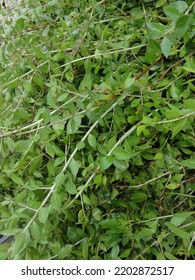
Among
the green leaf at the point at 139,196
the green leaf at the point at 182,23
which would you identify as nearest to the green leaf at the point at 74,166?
the green leaf at the point at 139,196

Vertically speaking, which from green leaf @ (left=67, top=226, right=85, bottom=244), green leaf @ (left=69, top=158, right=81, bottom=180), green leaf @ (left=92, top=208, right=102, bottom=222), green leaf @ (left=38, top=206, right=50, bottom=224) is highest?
green leaf @ (left=69, top=158, right=81, bottom=180)

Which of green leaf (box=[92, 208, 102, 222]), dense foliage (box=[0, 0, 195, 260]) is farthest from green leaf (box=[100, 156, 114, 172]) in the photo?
green leaf (box=[92, 208, 102, 222])

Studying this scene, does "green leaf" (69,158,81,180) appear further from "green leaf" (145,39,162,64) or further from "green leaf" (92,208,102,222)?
"green leaf" (145,39,162,64)

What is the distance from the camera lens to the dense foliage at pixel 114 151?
512mm

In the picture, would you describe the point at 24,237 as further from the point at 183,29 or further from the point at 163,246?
the point at 183,29

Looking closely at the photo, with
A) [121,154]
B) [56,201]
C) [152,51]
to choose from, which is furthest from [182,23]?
[56,201]

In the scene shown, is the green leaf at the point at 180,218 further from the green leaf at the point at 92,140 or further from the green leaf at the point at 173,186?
the green leaf at the point at 92,140

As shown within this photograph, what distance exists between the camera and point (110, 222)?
54 cm

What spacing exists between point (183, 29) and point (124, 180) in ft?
0.87

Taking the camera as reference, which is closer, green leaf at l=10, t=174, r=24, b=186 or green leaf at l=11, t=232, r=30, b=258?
green leaf at l=11, t=232, r=30, b=258

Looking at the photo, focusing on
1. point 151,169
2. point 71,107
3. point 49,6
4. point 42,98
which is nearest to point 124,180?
point 151,169

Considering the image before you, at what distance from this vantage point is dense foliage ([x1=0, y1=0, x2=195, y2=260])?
1.68 ft

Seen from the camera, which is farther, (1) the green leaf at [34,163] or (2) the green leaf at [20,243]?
(1) the green leaf at [34,163]

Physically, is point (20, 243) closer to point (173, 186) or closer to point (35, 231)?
point (35, 231)
